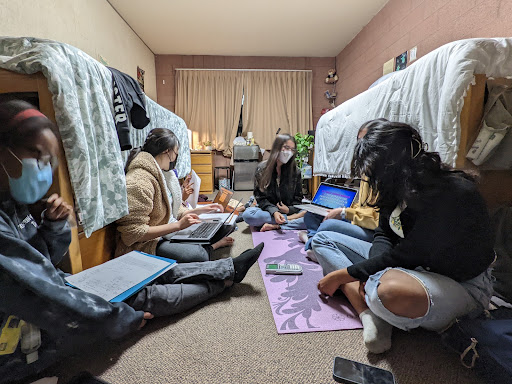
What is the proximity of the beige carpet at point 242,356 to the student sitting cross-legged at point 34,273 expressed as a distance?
0.28 feet

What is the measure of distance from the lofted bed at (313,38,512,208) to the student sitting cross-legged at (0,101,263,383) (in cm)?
127

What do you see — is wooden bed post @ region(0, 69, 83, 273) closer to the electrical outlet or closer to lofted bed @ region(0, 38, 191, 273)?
lofted bed @ region(0, 38, 191, 273)

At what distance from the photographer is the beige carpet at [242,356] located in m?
0.66

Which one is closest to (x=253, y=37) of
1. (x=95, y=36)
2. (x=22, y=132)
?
(x=95, y=36)

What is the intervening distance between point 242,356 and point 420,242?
60 centimetres

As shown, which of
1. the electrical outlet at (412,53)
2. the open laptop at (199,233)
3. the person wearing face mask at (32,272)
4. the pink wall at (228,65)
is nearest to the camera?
the person wearing face mask at (32,272)

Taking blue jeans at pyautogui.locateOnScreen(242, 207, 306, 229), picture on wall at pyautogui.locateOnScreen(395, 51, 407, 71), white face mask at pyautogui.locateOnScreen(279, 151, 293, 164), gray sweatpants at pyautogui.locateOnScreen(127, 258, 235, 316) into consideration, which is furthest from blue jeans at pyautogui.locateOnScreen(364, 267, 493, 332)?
picture on wall at pyautogui.locateOnScreen(395, 51, 407, 71)

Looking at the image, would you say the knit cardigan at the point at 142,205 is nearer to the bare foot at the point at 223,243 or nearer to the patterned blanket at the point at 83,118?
the patterned blanket at the point at 83,118

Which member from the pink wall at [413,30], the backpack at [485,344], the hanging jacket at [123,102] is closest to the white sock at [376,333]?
the backpack at [485,344]

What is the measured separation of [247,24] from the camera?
3.28m

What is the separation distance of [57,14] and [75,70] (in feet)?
5.80

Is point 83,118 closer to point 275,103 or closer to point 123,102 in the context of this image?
point 123,102

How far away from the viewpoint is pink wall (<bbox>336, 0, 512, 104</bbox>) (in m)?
1.69

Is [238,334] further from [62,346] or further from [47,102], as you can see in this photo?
[47,102]
